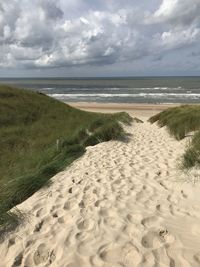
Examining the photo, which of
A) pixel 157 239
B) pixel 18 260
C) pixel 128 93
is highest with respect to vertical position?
pixel 157 239

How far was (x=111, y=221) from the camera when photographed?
457cm

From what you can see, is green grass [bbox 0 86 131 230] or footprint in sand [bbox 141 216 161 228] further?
green grass [bbox 0 86 131 230]

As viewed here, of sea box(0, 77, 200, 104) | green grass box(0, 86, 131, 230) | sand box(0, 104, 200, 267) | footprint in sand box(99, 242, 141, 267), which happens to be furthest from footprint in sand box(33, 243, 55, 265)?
sea box(0, 77, 200, 104)

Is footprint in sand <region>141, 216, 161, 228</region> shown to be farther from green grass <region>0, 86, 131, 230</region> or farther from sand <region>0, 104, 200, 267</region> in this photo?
green grass <region>0, 86, 131, 230</region>

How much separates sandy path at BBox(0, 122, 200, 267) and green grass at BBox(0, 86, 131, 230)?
15.8 inches

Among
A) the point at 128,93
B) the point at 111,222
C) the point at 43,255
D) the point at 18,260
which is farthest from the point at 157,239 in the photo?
the point at 128,93

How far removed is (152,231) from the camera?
13.8ft

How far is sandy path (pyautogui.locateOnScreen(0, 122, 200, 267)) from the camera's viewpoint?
3719 millimetres

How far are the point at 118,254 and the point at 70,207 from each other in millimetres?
1582

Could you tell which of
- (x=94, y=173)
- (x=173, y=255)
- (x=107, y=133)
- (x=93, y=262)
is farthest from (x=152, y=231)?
(x=107, y=133)

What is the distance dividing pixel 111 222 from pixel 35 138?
26.0ft

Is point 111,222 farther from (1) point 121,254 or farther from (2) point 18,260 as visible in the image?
(2) point 18,260

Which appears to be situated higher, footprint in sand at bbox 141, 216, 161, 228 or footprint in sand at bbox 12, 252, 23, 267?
footprint in sand at bbox 141, 216, 161, 228

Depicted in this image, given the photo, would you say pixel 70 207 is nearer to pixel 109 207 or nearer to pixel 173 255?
pixel 109 207
